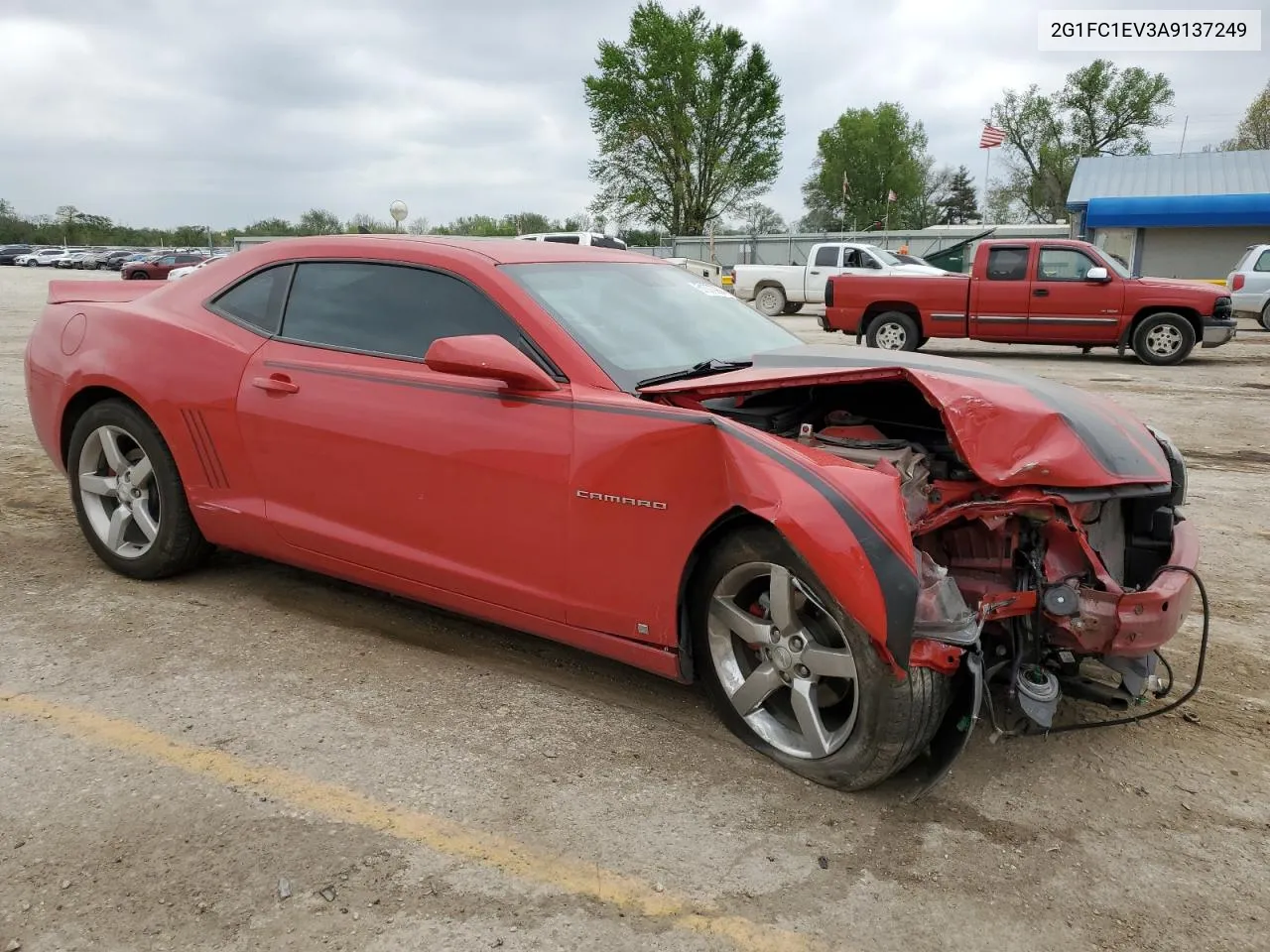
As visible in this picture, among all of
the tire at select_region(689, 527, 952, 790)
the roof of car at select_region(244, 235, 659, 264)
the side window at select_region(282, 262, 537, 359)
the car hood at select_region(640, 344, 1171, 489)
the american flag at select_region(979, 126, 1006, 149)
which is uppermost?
the american flag at select_region(979, 126, 1006, 149)

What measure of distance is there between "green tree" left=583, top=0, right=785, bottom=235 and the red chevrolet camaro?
5046 centimetres

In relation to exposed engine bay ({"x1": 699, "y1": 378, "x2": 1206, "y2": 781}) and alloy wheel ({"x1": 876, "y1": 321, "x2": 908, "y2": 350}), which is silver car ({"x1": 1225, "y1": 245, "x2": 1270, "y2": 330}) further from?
exposed engine bay ({"x1": 699, "y1": 378, "x2": 1206, "y2": 781})

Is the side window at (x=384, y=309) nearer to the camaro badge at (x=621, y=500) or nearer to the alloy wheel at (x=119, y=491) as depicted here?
the camaro badge at (x=621, y=500)

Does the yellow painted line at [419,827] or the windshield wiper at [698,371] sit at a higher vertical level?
the windshield wiper at [698,371]

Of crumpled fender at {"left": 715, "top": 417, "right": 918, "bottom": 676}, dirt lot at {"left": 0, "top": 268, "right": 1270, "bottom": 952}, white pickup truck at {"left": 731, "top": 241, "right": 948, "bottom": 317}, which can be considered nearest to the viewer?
dirt lot at {"left": 0, "top": 268, "right": 1270, "bottom": 952}

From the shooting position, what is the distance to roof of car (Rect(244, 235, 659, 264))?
3.54 m

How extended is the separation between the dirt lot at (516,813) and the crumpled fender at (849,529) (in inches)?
23.5

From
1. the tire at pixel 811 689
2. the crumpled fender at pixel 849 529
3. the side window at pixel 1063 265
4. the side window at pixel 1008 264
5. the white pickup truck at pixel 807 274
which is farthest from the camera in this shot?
the white pickup truck at pixel 807 274

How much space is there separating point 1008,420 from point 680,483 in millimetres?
943

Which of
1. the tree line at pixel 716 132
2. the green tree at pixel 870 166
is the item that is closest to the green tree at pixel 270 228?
the tree line at pixel 716 132

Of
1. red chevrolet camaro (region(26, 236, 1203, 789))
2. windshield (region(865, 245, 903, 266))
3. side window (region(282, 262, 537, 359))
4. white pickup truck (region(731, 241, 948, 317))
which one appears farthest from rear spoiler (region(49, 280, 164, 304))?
windshield (region(865, 245, 903, 266))

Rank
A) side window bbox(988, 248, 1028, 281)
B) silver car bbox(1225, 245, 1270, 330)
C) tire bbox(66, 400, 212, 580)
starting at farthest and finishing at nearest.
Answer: silver car bbox(1225, 245, 1270, 330)
side window bbox(988, 248, 1028, 281)
tire bbox(66, 400, 212, 580)

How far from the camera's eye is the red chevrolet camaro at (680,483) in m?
2.54

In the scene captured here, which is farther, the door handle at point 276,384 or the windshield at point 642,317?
the door handle at point 276,384
